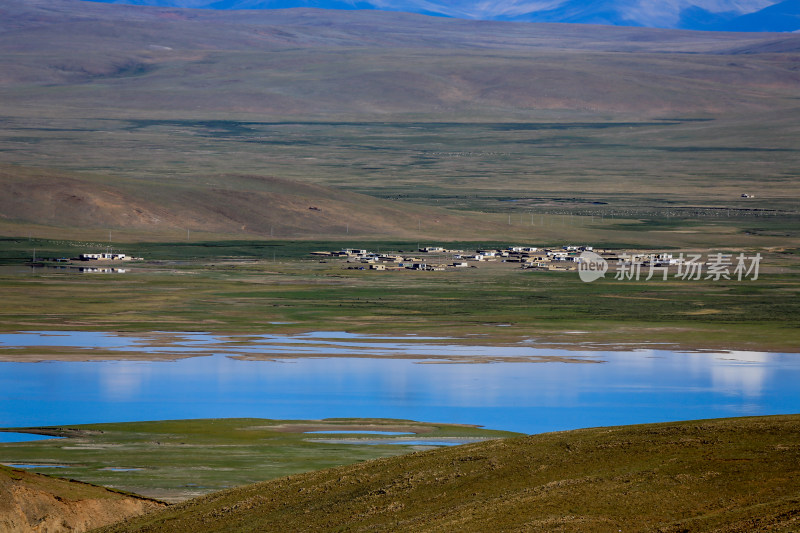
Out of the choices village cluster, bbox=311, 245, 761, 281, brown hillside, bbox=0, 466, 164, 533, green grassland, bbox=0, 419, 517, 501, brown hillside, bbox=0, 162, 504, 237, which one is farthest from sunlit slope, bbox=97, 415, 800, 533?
brown hillside, bbox=0, 162, 504, 237

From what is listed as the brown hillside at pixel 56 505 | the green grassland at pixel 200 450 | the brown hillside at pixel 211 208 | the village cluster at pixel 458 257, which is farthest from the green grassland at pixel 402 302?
the brown hillside at pixel 56 505

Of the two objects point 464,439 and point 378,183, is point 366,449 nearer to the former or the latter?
point 464,439

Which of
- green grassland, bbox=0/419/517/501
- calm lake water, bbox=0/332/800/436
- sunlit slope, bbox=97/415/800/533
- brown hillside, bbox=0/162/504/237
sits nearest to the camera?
sunlit slope, bbox=97/415/800/533

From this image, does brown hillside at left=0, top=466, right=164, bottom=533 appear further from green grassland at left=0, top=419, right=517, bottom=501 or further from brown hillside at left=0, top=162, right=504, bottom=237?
brown hillside at left=0, top=162, right=504, bottom=237

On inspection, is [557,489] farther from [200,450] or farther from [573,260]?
[573,260]

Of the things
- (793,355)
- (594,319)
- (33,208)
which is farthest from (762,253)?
(33,208)

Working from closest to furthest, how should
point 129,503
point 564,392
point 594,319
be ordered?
1. point 129,503
2. point 564,392
3. point 594,319

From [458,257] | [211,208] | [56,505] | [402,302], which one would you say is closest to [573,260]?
[458,257]
